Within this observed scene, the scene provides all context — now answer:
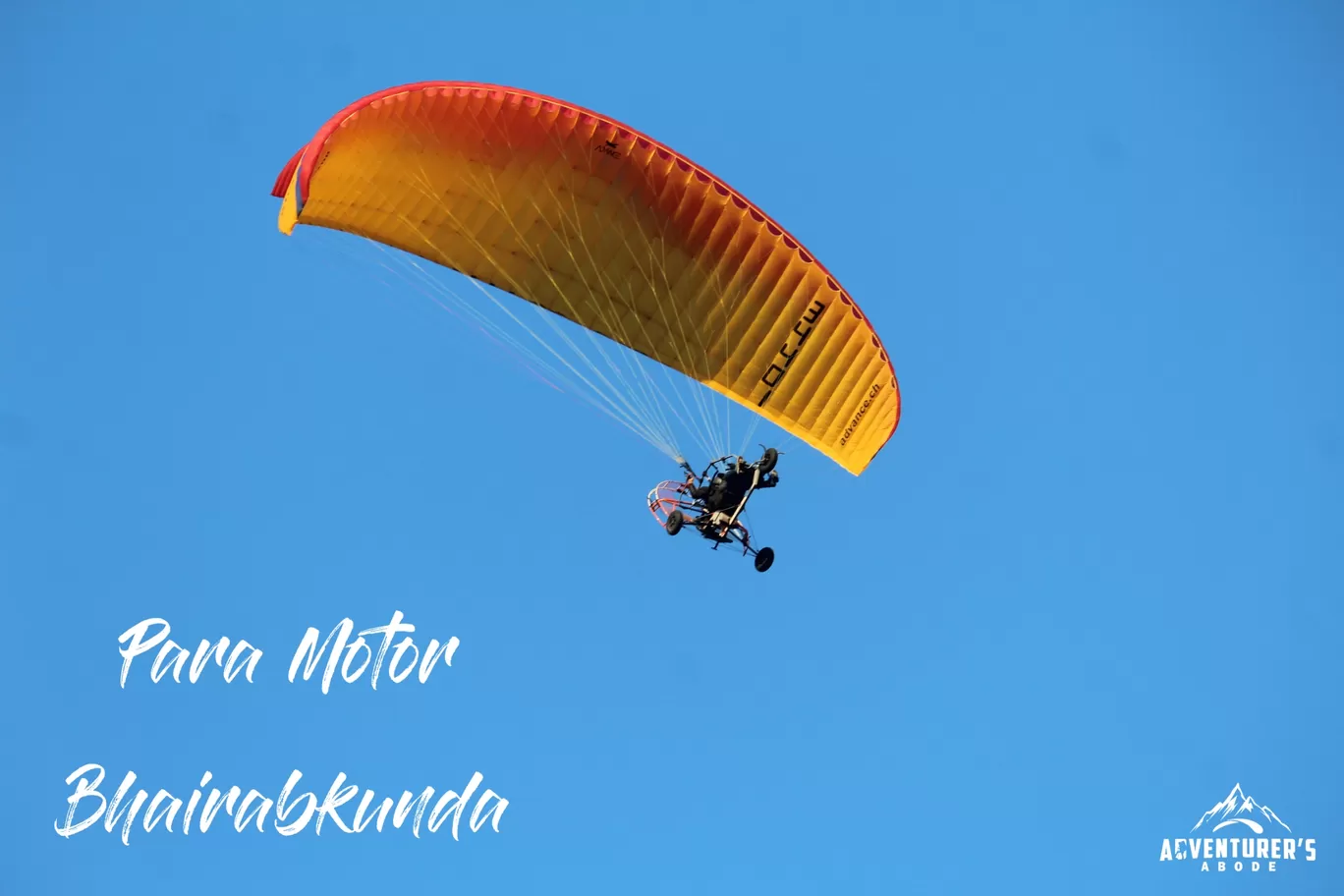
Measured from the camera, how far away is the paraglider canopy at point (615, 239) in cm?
1767

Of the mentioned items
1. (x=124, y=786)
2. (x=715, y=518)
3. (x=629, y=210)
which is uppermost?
(x=629, y=210)

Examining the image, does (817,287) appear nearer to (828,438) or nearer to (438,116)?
(828,438)

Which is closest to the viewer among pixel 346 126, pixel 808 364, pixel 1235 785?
pixel 346 126

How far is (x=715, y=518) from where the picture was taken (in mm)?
18438

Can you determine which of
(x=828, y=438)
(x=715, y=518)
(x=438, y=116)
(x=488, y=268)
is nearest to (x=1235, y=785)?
(x=828, y=438)

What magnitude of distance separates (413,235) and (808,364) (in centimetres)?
573

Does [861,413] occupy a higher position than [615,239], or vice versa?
[861,413]

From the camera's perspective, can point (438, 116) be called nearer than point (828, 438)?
Yes

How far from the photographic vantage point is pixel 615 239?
1922cm

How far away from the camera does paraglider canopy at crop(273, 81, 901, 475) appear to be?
17.7m

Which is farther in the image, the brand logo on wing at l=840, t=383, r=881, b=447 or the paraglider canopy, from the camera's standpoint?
the brand logo on wing at l=840, t=383, r=881, b=447

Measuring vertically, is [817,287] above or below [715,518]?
above

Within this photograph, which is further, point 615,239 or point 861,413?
point 861,413

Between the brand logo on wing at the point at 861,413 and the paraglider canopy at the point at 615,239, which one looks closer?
the paraglider canopy at the point at 615,239
